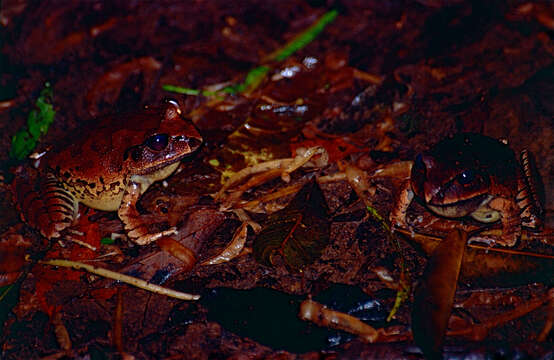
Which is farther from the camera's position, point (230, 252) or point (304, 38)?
point (304, 38)

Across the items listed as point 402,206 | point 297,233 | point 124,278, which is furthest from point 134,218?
point 402,206

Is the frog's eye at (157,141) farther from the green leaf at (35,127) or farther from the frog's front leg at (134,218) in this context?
the green leaf at (35,127)

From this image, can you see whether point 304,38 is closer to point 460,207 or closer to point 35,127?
point 460,207

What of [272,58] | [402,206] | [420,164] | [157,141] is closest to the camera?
[420,164]

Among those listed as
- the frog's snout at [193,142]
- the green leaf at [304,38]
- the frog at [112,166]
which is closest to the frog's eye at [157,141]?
the frog at [112,166]

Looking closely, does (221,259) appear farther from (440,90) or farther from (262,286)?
(440,90)

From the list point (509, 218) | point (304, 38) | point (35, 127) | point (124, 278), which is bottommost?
point (124, 278)

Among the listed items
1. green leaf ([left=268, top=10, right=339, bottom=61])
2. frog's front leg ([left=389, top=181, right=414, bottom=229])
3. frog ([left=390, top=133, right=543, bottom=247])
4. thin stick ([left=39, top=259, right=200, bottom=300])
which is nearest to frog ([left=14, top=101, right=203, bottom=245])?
thin stick ([left=39, top=259, right=200, bottom=300])
